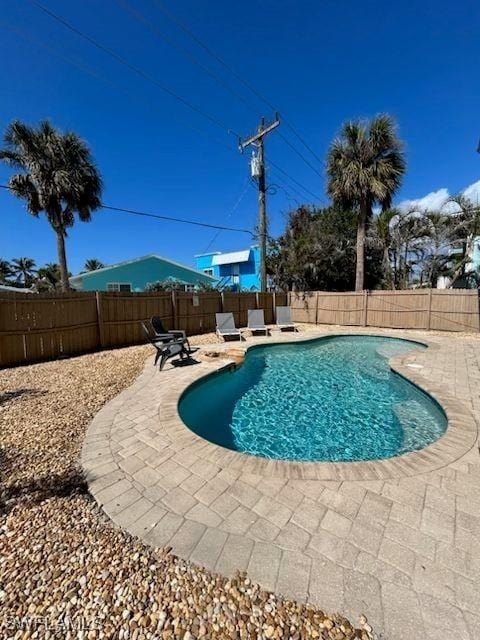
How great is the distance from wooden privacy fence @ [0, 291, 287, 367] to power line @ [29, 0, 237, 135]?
6687 mm

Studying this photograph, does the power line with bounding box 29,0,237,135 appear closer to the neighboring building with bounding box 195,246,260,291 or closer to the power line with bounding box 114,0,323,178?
the power line with bounding box 114,0,323,178

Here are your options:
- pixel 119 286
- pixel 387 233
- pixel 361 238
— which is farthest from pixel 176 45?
pixel 119 286

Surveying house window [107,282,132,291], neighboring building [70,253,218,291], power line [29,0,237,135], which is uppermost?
power line [29,0,237,135]

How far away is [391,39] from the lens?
879cm

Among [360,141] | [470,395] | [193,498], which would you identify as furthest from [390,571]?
[360,141]

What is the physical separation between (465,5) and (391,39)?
7.66ft

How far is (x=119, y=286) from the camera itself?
1959 cm

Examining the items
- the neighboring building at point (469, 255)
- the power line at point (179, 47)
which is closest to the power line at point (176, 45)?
the power line at point (179, 47)

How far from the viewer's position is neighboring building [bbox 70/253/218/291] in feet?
62.2

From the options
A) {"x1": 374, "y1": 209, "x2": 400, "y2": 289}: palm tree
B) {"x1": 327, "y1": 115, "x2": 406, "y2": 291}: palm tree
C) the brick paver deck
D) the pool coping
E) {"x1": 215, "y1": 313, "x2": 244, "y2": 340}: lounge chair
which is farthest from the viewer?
{"x1": 374, "y1": 209, "x2": 400, "y2": 289}: palm tree

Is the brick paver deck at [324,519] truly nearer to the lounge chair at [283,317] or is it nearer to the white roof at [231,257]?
the lounge chair at [283,317]

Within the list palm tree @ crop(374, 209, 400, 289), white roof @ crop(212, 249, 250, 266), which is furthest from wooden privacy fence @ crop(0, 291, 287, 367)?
white roof @ crop(212, 249, 250, 266)

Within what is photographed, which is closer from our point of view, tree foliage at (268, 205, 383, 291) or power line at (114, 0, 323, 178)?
power line at (114, 0, 323, 178)

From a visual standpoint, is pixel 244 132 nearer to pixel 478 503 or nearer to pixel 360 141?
pixel 360 141
